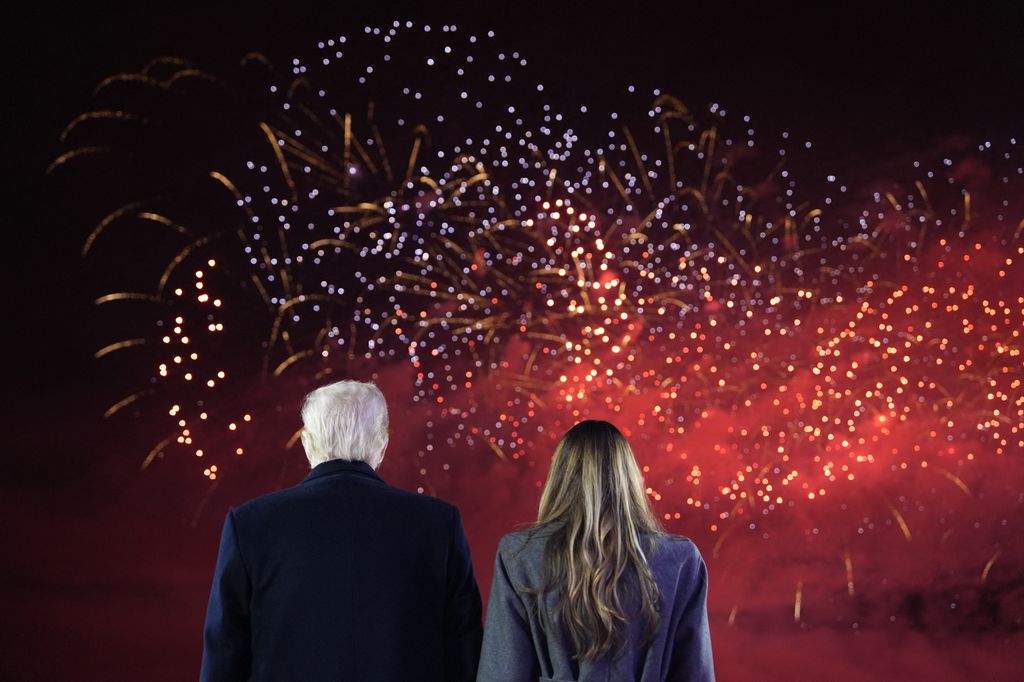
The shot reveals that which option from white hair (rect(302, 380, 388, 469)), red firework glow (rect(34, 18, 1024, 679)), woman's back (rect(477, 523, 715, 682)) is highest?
red firework glow (rect(34, 18, 1024, 679))

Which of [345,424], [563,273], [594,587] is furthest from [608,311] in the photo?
[594,587]

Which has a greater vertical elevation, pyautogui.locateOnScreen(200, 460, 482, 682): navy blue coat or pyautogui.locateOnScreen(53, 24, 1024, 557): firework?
pyautogui.locateOnScreen(53, 24, 1024, 557): firework

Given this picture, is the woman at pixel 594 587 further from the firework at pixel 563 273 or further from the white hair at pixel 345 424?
the firework at pixel 563 273

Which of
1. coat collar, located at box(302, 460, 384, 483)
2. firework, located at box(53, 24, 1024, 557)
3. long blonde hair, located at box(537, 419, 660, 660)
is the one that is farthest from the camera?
firework, located at box(53, 24, 1024, 557)

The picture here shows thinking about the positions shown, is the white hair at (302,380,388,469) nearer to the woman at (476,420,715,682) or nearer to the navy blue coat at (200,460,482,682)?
the navy blue coat at (200,460,482,682)

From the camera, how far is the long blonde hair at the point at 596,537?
219cm

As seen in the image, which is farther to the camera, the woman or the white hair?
the white hair

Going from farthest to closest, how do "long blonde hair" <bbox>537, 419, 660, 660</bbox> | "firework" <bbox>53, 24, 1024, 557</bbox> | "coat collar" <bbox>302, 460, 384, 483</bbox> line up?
"firework" <bbox>53, 24, 1024, 557</bbox>, "coat collar" <bbox>302, 460, 384, 483</bbox>, "long blonde hair" <bbox>537, 419, 660, 660</bbox>

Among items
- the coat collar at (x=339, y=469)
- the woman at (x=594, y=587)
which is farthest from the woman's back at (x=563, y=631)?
the coat collar at (x=339, y=469)

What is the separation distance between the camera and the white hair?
7.67 ft

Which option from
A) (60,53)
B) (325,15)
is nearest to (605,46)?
(325,15)

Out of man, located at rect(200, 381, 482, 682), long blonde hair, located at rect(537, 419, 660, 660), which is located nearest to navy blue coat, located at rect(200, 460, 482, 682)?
man, located at rect(200, 381, 482, 682)

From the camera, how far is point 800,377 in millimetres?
5590

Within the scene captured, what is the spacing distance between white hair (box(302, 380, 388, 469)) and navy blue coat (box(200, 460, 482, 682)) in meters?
0.05
